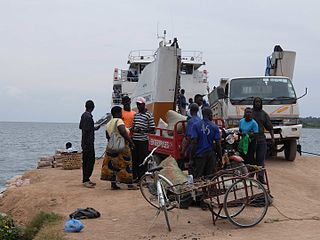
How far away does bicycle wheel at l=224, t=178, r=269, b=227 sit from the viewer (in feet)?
25.4

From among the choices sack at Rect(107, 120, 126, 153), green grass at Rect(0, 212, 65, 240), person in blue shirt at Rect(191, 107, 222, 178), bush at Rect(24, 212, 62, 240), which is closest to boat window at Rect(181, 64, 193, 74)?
sack at Rect(107, 120, 126, 153)

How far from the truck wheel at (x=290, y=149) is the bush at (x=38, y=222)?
28.4ft

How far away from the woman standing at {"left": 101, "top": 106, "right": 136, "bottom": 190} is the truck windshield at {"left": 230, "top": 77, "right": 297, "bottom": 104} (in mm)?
5281

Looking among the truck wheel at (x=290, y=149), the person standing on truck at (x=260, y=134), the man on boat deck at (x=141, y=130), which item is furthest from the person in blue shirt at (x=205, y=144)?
the truck wheel at (x=290, y=149)

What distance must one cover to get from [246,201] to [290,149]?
8478mm

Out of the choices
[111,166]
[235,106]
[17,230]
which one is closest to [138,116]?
[111,166]

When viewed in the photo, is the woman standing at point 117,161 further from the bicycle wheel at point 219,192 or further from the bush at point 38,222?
the bicycle wheel at point 219,192

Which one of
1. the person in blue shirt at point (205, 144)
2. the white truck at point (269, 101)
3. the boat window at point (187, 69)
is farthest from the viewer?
the boat window at point (187, 69)

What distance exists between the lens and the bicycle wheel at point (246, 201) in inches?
304

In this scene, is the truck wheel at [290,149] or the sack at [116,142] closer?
the sack at [116,142]

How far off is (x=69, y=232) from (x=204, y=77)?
19358mm

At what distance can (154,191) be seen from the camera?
27.2ft

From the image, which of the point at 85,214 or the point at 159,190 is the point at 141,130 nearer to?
the point at 85,214

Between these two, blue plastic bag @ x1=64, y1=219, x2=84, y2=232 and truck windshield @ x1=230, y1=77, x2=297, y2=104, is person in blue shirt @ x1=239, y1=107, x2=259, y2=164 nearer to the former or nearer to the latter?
blue plastic bag @ x1=64, y1=219, x2=84, y2=232
